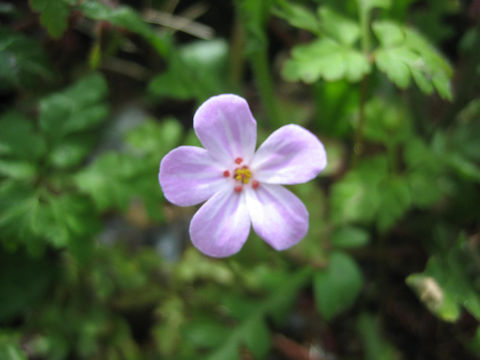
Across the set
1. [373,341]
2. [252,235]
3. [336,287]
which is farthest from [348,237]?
[373,341]

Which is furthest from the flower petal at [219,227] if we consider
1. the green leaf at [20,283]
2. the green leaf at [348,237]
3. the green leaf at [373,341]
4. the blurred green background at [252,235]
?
the green leaf at [20,283]

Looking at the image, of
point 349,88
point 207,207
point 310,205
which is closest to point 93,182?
point 207,207

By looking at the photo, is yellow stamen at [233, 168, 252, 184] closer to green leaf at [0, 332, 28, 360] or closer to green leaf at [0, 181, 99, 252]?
green leaf at [0, 181, 99, 252]

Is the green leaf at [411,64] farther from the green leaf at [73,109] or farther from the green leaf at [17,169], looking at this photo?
the green leaf at [17,169]

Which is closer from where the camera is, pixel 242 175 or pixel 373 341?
pixel 242 175

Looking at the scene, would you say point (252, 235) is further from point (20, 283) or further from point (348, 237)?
point (20, 283)

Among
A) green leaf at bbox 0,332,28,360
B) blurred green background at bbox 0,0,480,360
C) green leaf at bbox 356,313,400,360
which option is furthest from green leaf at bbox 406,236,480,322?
green leaf at bbox 0,332,28,360

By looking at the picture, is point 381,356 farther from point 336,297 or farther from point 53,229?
point 53,229
